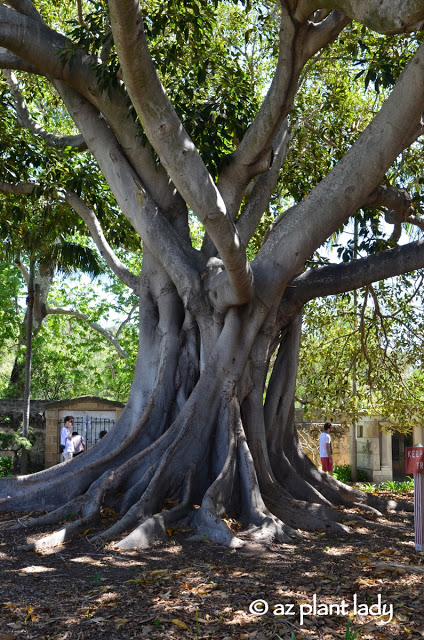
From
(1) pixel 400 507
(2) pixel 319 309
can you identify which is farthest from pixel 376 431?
(1) pixel 400 507

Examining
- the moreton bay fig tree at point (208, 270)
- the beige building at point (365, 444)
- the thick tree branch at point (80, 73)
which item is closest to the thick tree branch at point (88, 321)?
the beige building at point (365, 444)

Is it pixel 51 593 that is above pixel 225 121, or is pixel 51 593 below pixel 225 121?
below

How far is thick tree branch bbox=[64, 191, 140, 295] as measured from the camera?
9.01 metres

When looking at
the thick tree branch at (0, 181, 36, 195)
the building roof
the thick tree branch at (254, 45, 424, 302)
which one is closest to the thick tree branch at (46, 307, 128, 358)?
the building roof

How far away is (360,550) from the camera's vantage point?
580cm

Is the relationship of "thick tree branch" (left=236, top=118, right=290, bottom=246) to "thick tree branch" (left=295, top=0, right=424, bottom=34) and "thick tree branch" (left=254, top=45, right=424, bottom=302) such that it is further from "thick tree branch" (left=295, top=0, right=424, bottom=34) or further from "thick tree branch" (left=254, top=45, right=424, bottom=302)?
"thick tree branch" (left=295, top=0, right=424, bottom=34)

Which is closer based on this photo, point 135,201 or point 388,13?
point 388,13

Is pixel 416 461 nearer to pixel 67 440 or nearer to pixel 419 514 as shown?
pixel 419 514

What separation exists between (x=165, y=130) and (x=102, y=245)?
4302mm

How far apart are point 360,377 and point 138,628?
31.7ft

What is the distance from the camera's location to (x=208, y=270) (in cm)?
761

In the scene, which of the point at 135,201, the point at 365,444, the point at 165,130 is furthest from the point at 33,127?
the point at 365,444

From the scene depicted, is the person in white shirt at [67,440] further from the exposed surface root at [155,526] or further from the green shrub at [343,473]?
the green shrub at [343,473]

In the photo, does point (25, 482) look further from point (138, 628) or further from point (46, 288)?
point (46, 288)
